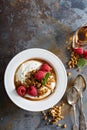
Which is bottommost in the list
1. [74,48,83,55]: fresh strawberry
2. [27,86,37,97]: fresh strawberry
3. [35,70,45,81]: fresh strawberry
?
[27,86,37,97]: fresh strawberry

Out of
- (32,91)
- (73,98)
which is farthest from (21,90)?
(73,98)

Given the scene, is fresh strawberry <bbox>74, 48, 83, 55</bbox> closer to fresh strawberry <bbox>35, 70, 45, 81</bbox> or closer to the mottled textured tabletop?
the mottled textured tabletop

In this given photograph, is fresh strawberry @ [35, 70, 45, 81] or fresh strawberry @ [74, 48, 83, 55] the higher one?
fresh strawberry @ [74, 48, 83, 55]

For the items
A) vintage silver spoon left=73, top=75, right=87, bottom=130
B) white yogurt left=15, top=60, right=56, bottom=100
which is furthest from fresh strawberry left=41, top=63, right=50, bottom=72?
vintage silver spoon left=73, top=75, right=87, bottom=130

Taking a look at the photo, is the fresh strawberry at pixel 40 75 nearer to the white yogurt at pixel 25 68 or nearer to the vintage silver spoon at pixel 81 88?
the white yogurt at pixel 25 68

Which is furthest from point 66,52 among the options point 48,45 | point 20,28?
point 20,28

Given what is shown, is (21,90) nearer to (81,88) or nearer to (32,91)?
(32,91)

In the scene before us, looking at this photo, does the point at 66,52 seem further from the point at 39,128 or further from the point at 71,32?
the point at 39,128
